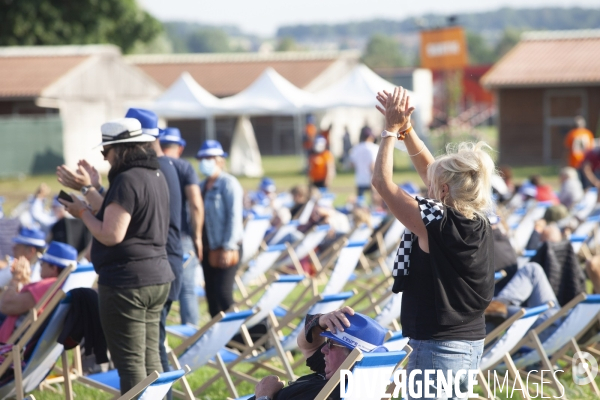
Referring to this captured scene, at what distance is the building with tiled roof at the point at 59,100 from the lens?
26781mm

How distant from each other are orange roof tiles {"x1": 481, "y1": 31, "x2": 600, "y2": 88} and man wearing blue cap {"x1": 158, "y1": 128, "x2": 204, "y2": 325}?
19.6 m

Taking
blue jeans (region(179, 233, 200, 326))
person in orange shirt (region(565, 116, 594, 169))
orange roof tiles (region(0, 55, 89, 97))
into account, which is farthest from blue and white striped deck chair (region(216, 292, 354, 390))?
orange roof tiles (region(0, 55, 89, 97))

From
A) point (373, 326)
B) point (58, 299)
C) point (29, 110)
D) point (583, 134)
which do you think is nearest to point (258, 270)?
point (58, 299)

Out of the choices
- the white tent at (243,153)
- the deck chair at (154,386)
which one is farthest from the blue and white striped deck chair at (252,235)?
the white tent at (243,153)

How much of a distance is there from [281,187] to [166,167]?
15976mm

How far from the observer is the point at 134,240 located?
4207 millimetres

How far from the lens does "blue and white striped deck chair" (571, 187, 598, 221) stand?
10.2 m

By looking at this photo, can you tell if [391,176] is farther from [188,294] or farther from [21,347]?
[188,294]

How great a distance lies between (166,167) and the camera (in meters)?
5.17

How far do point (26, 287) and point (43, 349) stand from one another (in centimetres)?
63

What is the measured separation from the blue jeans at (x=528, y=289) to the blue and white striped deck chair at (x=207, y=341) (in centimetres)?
173

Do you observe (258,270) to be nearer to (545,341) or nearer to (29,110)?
(545,341)

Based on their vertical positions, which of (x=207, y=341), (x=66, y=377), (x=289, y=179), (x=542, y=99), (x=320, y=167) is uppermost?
(x=207, y=341)

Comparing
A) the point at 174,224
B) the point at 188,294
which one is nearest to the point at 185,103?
the point at 188,294
